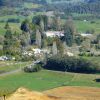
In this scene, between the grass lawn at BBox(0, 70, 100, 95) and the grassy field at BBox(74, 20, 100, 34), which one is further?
the grassy field at BBox(74, 20, 100, 34)

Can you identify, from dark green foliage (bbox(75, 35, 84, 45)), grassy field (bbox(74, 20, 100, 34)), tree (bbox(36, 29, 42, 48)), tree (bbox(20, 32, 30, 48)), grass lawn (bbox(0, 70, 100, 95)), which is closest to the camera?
grass lawn (bbox(0, 70, 100, 95))

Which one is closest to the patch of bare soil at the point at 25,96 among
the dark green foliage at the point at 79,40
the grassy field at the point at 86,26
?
the dark green foliage at the point at 79,40

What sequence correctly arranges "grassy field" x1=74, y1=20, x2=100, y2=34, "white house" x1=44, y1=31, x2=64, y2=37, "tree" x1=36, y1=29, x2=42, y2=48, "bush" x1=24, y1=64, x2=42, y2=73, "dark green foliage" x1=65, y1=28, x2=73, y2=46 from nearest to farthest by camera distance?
1. "bush" x1=24, y1=64, x2=42, y2=73
2. "tree" x1=36, y1=29, x2=42, y2=48
3. "dark green foliage" x1=65, y1=28, x2=73, y2=46
4. "white house" x1=44, y1=31, x2=64, y2=37
5. "grassy field" x1=74, y1=20, x2=100, y2=34

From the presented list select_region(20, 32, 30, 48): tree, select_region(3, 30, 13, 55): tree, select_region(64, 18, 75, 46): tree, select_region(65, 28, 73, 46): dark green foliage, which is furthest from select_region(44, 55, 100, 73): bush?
select_region(64, 18, 75, 46): tree

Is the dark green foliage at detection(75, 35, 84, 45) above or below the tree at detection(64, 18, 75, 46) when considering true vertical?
below

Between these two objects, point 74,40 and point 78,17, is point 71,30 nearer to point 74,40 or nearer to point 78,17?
point 74,40

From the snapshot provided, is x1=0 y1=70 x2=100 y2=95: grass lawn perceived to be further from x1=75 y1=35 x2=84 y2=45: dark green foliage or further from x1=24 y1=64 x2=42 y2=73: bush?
x1=75 y1=35 x2=84 y2=45: dark green foliage

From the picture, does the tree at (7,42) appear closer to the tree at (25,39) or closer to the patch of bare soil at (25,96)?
the tree at (25,39)
